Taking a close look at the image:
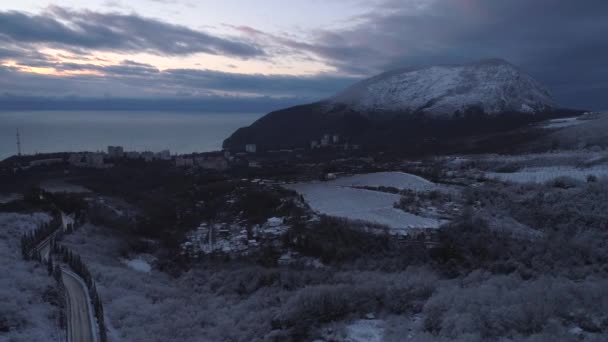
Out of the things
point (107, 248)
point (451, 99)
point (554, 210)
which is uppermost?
point (451, 99)

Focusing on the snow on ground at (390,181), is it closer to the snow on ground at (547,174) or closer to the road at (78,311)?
the snow on ground at (547,174)

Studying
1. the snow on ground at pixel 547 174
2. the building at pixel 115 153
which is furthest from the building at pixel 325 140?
the snow on ground at pixel 547 174

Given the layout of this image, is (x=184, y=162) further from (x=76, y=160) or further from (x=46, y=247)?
(x=46, y=247)

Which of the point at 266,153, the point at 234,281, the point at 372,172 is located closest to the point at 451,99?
the point at 266,153

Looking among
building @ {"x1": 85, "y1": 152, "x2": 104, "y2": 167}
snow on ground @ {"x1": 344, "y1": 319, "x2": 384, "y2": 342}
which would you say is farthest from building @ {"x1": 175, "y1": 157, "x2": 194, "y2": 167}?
snow on ground @ {"x1": 344, "y1": 319, "x2": 384, "y2": 342}

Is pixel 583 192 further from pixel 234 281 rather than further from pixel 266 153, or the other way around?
pixel 266 153
